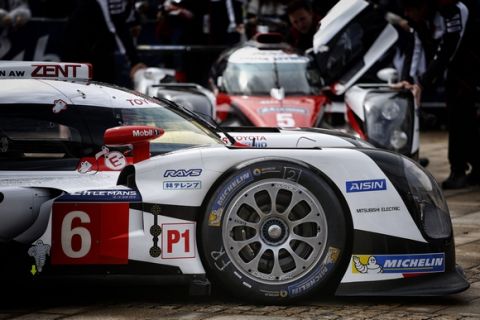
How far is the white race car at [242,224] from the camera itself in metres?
5.63

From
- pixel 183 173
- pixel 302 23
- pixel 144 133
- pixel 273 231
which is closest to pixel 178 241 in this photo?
pixel 183 173

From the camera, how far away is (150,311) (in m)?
5.63

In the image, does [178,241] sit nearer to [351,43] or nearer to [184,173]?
[184,173]

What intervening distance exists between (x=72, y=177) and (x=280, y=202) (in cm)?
103

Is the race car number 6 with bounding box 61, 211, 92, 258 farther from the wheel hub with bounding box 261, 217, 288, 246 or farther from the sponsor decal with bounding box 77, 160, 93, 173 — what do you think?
the wheel hub with bounding box 261, 217, 288, 246

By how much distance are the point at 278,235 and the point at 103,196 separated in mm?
835

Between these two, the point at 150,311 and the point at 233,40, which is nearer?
the point at 150,311

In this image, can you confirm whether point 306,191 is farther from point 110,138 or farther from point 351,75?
point 351,75

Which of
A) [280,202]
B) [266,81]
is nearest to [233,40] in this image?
[266,81]

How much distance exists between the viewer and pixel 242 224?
5.65 metres

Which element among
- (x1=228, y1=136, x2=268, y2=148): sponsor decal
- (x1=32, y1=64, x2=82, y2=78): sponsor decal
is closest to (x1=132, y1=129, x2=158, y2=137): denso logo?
(x1=32, y1=64, x2=82, y2=78): sponsor decal

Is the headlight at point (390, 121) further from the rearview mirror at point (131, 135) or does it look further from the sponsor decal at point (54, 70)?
the rearview mirror at point (131, 135)

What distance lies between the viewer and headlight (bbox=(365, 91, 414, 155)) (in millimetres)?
10477

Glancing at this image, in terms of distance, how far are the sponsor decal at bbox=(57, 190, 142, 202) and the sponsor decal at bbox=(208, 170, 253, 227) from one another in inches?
13.8
